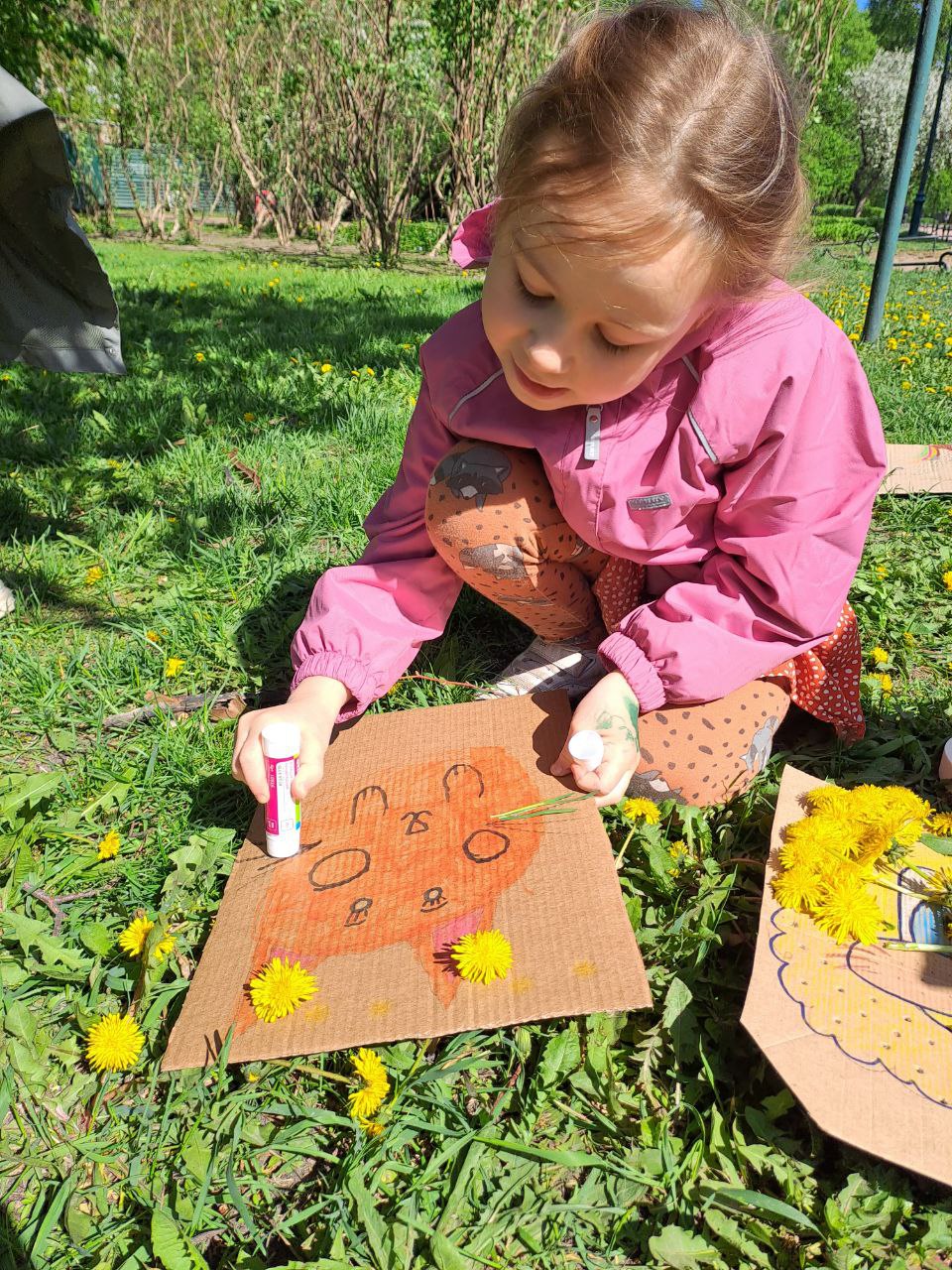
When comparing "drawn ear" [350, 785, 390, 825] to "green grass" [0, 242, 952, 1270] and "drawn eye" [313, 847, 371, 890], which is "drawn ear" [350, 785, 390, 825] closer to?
"drawn eye" [313, 847, 371, 890]

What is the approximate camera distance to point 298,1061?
1187 millimetres

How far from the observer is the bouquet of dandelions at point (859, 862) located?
1202mm

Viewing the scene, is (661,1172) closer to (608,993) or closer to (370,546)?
(608,993)

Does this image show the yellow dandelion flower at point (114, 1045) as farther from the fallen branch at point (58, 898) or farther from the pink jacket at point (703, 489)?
the pink jacket at point (703, 489)

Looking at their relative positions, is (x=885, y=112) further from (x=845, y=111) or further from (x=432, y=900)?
(x=432, y=900)

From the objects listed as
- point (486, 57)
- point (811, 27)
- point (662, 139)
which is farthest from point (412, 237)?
point (662, 139)

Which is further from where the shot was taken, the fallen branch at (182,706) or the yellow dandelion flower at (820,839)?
the fallen branch at (182,706)

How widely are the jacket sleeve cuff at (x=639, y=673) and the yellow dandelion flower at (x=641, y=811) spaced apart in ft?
0.53

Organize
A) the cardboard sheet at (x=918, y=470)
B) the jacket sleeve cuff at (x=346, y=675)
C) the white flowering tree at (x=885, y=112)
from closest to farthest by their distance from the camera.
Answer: the jacket sleeve cuff at (x=346, y=675) → the cardboard sheet at (x=918, y=470) → the white flowering tree at (x=885, y=112)

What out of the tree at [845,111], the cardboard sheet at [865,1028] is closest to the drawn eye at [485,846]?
the cardboard sheet at [865,1028]

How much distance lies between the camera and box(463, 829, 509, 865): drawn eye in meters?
1.37

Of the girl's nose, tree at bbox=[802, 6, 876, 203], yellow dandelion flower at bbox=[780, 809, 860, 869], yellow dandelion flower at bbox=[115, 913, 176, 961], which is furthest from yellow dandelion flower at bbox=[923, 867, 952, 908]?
tree at bbox=[802, 6, 876, 203]

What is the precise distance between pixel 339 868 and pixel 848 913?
2.48ft

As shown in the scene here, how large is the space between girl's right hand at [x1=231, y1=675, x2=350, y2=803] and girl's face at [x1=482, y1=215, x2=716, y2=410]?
2.12 ft
